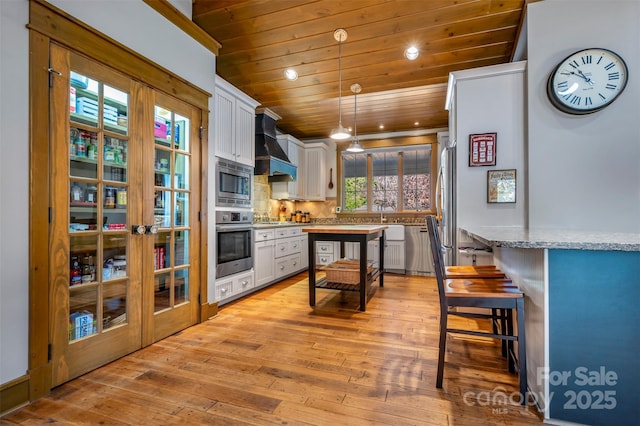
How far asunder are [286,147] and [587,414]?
4.87 meters

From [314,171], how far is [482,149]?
3.46 meters

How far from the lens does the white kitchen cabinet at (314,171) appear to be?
5941 mm

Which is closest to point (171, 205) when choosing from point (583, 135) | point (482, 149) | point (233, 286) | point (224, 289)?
point (224, 289)

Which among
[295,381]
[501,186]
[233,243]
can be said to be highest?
[501,186]

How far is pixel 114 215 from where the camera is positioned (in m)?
2.05

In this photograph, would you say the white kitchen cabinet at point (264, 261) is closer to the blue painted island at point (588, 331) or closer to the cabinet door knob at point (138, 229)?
the cabinet door knob at point (138, 229)

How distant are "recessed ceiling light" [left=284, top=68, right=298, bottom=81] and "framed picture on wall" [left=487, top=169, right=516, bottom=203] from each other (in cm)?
240

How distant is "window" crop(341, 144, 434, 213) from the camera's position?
570 cm

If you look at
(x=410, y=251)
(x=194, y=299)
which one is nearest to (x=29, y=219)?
(x=194, y=299)

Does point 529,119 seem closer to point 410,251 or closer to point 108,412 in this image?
point 410,251

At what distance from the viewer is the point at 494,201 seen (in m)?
2.95

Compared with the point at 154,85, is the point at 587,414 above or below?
below

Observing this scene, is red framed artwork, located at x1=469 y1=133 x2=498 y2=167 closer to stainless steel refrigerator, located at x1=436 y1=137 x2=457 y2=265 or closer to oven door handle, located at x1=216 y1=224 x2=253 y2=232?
stainless steel refrigerator, located at x1=436 y1=137 x2=457 y2=265

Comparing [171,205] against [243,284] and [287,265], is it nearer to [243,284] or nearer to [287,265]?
[243,284]
